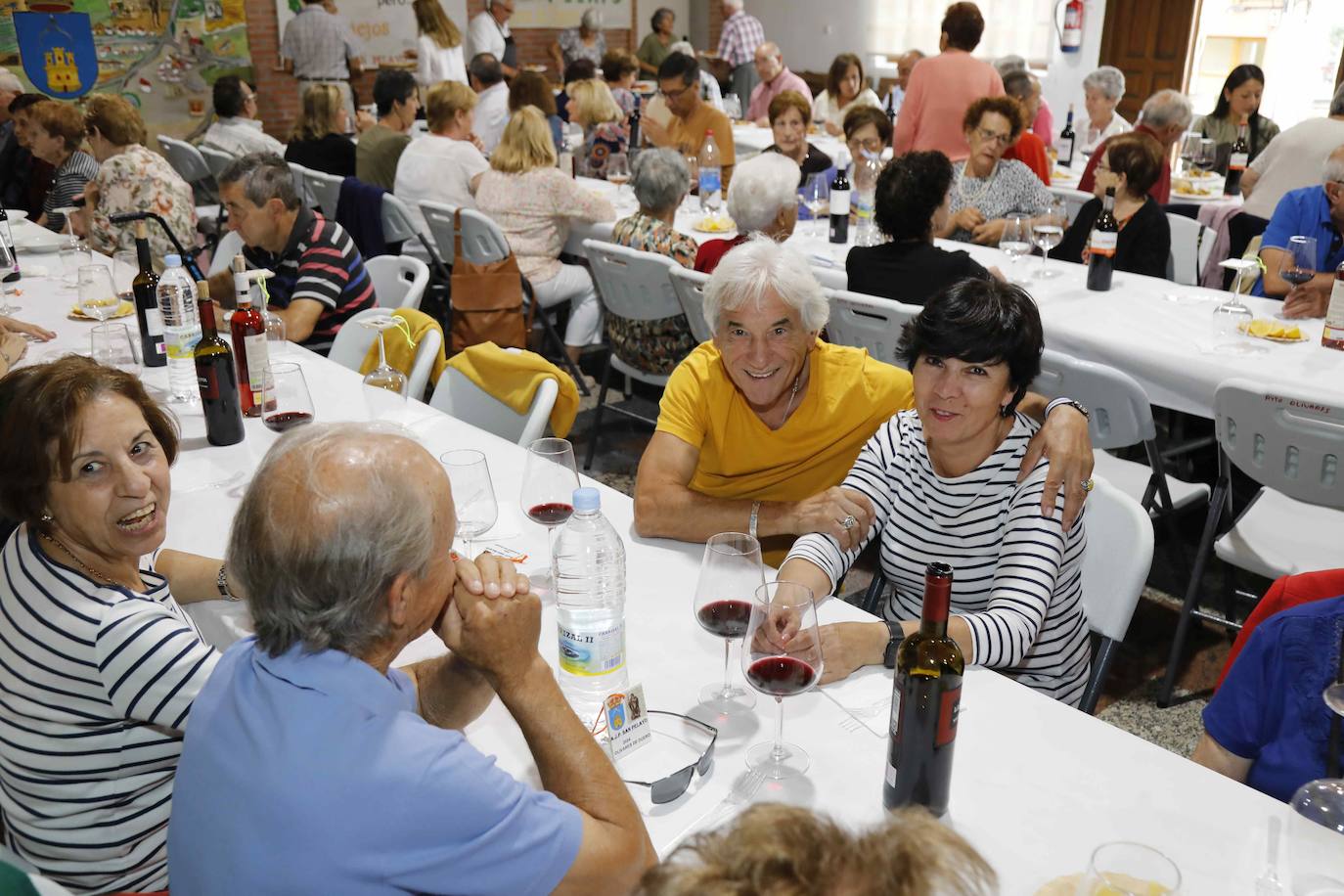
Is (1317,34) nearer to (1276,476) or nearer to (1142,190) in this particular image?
(1142,190)

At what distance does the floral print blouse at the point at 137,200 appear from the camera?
470 centimetres

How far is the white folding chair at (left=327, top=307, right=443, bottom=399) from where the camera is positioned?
3045 mm

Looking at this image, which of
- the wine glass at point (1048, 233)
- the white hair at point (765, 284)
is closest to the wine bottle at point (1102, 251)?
the wine glass at point (1048, 233)

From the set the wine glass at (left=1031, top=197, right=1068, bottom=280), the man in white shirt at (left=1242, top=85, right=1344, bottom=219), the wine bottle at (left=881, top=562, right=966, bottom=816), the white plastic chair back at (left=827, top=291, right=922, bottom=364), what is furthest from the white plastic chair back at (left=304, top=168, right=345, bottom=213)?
the wine bottle at (left=881, top=562, right=966, bottom=816)

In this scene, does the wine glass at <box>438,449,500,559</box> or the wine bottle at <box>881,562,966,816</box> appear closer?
the wine bottle at <box>881,562,966,816</box>

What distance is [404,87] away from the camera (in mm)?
6137

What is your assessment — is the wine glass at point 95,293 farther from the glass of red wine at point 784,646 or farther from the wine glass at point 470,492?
the glass of red wine at point 784,646

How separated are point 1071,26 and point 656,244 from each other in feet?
23.9

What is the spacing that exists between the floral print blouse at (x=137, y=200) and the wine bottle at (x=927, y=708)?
14.1 ft

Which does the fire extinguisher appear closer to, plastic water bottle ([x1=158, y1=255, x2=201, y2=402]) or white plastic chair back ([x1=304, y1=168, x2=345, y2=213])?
white plastic chair back ([x1=304, y1=168, x2=345, y2=213])

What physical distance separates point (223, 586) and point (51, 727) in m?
0.45

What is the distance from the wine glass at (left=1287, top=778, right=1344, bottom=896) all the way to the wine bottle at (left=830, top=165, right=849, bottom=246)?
3538 mm

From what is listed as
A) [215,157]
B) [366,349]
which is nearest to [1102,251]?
[366,349]

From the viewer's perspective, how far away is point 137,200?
4.71m
